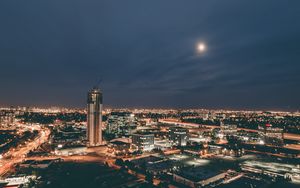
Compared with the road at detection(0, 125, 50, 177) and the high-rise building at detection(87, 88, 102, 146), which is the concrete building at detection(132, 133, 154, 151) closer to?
the high-rise building at detection(87, 88, 102, 146)

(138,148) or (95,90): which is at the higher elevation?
(95,90)

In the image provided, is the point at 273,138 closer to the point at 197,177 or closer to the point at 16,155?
the point at 197,177

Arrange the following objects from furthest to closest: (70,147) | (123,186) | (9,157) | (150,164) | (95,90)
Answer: (95,90), (70,147), (9,157), (150,164), (123,186)

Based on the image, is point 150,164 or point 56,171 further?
point 150,164

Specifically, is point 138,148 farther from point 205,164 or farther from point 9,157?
point 9,157

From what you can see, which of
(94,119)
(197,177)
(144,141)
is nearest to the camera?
(197,177)

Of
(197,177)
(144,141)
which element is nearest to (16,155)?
(144,141)

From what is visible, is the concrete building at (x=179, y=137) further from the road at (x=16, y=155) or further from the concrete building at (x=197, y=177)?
the road at (x=16, y=155)

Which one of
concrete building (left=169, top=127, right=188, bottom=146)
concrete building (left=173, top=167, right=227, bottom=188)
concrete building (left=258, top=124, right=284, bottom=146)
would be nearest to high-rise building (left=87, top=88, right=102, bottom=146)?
concrete building (left=169, top=127, right=188, bottom=146)

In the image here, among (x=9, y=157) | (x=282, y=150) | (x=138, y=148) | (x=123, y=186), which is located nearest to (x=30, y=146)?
(x=9, y=157)
